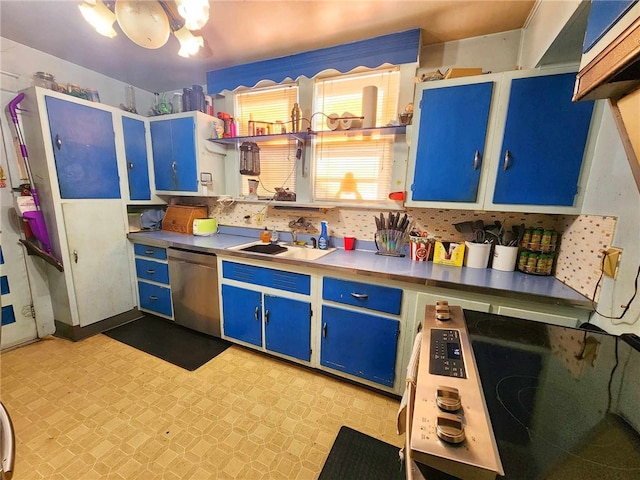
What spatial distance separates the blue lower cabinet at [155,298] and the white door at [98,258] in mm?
125

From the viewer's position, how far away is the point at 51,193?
2109 millimetres

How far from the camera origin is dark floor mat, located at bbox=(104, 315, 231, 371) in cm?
218

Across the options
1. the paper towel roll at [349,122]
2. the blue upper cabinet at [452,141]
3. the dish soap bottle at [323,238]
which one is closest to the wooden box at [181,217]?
the dish soap bottle at [323,238]

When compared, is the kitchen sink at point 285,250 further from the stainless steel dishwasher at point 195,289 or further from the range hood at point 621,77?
the range hood at point 621,77

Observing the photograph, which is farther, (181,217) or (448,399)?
(181,217)

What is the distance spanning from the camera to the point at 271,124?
2.44 meters

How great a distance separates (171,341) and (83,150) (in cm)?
192

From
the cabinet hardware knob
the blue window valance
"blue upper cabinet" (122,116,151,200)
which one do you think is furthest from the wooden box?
the cabinet hardware knob

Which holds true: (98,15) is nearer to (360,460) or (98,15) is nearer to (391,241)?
(391,241)

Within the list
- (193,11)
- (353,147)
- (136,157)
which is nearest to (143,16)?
(193,11)

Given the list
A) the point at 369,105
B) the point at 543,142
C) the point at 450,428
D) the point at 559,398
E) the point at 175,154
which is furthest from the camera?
the point at 175,154

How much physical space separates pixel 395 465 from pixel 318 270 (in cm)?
116

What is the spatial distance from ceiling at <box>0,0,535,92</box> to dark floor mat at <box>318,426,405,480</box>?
264 cm

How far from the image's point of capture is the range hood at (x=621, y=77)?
61 centimetres
